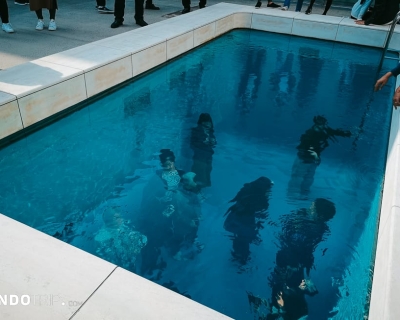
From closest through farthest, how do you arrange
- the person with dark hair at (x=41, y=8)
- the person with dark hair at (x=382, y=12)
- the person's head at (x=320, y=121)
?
the person's head at (x=320, y=121)
the person with dark hair at (x=41, y=8)
the person with dark hair at (x=382, y=12)

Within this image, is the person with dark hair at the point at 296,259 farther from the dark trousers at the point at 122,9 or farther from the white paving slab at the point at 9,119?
the dark trousers at the point at 122,9

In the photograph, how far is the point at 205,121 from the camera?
493cm

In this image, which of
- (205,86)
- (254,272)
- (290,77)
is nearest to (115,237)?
(254,272)

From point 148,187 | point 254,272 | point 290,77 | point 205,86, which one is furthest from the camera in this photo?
point 290,77

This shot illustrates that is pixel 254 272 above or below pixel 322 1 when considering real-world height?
below

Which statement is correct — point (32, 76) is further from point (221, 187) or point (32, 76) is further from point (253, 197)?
point (253, 197)

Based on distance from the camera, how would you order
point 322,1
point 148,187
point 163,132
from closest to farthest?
point 148,187
point 163,132
point 322,1

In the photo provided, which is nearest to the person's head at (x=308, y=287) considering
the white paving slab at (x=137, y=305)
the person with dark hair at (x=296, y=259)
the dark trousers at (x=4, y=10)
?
the person with dark hair at (x=296, y=259)

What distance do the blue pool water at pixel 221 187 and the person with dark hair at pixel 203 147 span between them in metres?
0.02

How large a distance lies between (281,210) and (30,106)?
2.85 m

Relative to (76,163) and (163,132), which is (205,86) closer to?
(163,132)

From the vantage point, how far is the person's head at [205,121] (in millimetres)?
4837

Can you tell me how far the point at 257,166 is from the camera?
4109 mm

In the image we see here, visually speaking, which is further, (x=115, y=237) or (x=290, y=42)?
(x=290, y=42)
